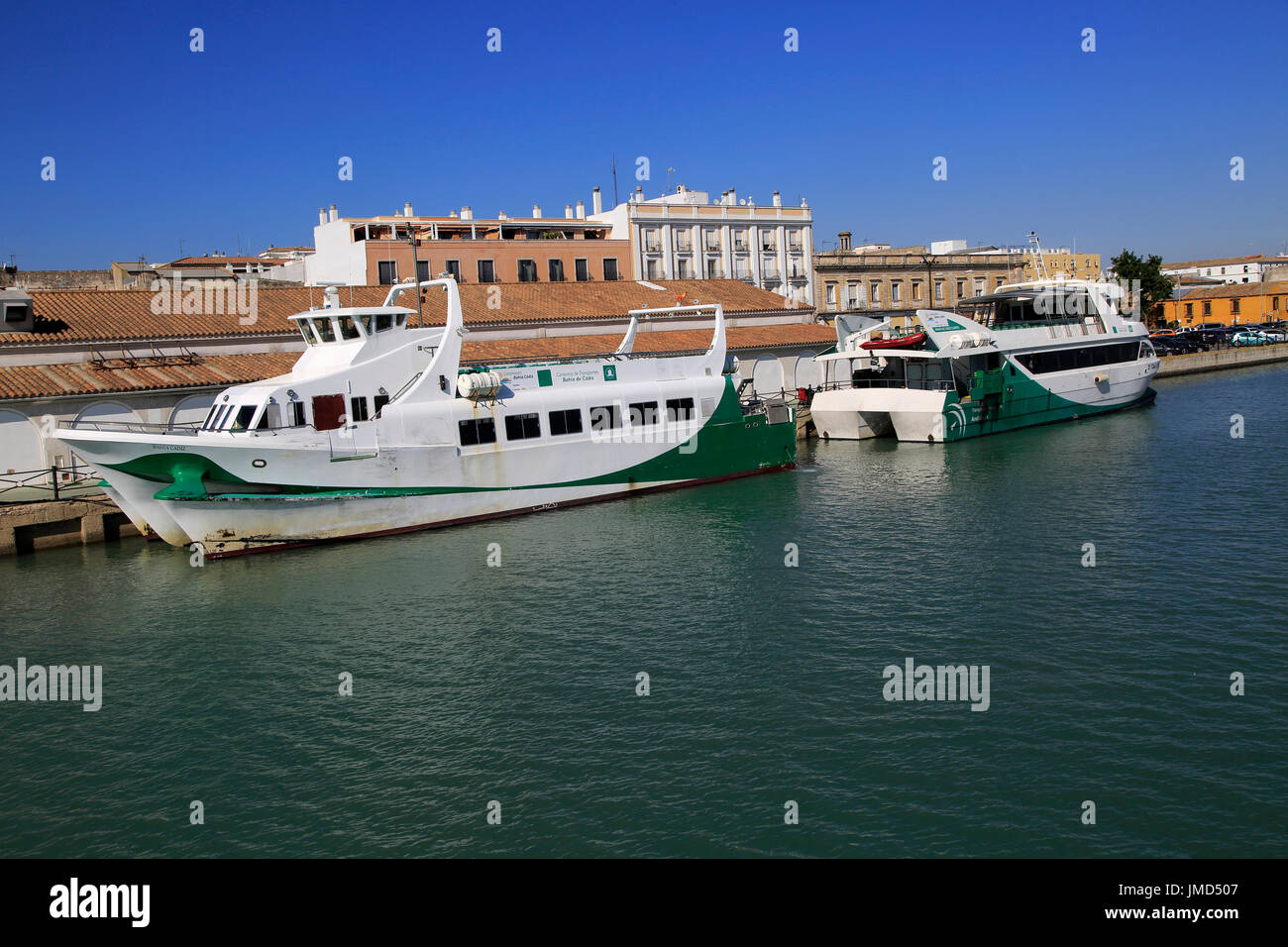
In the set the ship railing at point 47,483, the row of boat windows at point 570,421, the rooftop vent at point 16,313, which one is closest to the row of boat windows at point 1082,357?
the row of boat windows at point 570,421

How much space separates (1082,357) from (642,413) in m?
27.3

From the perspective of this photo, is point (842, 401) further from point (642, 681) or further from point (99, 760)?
point (99, 760)

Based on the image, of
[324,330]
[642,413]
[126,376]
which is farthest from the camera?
[642,413]

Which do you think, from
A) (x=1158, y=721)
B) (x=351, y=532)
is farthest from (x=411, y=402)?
(x=1158, y=721)

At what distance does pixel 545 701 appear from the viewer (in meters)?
16.3

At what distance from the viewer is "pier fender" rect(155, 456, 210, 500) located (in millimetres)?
26344

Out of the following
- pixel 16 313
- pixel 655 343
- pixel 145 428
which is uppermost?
pixel 16 313

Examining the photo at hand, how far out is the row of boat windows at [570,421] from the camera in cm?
3064

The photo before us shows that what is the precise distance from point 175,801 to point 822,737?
875cm

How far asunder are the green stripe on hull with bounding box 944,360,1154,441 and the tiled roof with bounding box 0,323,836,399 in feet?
31.9

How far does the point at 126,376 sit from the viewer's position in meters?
33.9

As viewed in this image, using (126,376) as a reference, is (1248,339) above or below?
above

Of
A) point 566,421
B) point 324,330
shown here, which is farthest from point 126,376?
point 566,421
